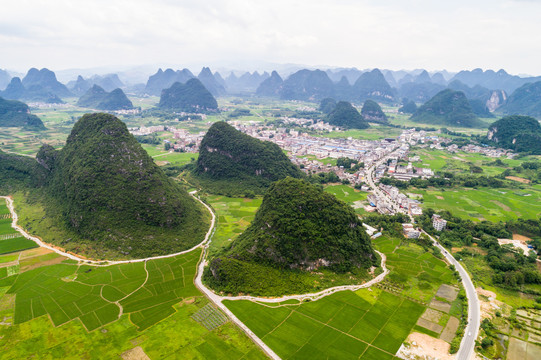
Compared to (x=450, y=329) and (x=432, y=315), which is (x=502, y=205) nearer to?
(x=432, y=315)

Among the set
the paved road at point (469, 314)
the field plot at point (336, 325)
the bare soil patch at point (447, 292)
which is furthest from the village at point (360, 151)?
the field plot at point (336, 325)

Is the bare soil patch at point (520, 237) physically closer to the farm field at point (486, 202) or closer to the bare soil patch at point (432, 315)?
the farm field at point (486, 202)

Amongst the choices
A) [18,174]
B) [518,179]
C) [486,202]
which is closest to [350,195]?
[486,202]

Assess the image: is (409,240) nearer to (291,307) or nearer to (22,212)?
(291,307)

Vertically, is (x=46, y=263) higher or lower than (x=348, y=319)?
lower

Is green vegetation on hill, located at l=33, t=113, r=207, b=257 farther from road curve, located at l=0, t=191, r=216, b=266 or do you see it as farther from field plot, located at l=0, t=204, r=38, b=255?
field plot, located at l=0, t=204, r=38, b=255

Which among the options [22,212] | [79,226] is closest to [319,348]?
[79,226]

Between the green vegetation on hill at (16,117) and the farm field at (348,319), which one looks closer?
the farm field at (348,319)
